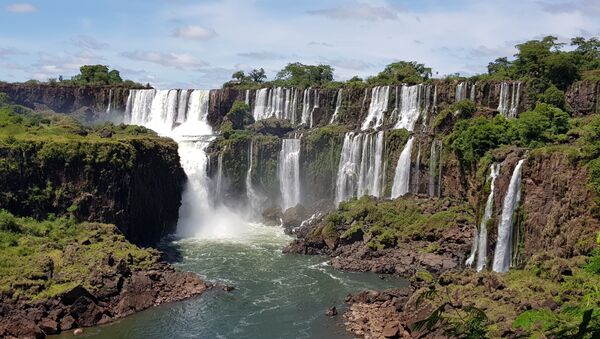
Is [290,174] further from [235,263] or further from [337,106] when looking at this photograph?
[235,263]

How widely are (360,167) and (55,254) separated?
104ft

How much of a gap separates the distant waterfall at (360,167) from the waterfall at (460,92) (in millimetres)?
9922

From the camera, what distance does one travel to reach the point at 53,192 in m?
46.9

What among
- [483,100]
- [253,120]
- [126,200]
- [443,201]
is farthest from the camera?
[253,120]

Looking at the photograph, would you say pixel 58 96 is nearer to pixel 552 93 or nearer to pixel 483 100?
pixel 483 100

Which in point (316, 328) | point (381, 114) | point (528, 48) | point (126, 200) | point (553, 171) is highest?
point (528, 48)

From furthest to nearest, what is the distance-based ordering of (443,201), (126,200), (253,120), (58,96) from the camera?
(58,96)
(253,120)
(443,201)
(126,200)

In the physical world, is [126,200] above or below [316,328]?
above

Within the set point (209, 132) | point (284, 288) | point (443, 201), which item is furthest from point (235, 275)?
point (209, 132)

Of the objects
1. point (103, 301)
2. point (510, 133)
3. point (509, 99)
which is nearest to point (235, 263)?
point (103, 301)

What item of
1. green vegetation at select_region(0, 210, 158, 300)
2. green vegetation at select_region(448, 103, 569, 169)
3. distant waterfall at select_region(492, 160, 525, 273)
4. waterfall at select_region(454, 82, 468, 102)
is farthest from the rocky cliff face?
waterfall at select_region(454, 82, 468, 102)

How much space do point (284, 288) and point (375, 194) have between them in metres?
21.9

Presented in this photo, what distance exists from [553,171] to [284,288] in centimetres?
1785

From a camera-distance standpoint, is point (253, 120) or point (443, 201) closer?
point (443, 201)
